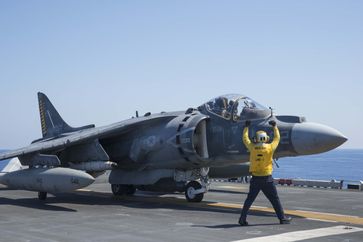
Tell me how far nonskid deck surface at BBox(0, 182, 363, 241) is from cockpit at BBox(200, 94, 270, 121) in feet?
9.05

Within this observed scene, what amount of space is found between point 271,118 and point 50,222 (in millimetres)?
6755

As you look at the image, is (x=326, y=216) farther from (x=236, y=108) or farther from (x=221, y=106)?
(x=221, y=106)

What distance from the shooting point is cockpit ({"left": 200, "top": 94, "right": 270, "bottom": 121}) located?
1417 centimetres

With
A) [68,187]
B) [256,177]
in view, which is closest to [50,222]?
[68,187]

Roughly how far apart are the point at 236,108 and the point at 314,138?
310cm

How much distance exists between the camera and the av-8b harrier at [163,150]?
14.0m

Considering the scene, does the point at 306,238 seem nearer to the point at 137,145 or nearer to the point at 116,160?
the point at 137,145

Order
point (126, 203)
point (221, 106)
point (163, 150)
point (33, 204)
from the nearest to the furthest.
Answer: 1. point (221, 106)
2. point (33, 204)
3. point (126, 203)
4. point (163, 150)

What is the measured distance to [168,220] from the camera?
11.2 meters

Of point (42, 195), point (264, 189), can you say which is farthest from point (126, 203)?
point (264, 189)

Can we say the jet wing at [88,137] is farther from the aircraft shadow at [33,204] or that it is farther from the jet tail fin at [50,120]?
the jet tail fin at [50,120]

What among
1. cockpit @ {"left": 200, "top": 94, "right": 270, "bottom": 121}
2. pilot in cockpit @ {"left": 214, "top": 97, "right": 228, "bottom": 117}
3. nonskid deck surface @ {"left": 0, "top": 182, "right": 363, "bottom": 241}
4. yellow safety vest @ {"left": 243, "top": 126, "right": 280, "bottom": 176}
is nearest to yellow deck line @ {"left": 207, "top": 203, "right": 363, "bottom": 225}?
nonskid deck surface @ {"left": 0, "top": 182, "right": 363, "bottom": 241}

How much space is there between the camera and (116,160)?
17.5m

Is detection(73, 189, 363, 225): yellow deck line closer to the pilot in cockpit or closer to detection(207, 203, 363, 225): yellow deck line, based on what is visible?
detection(207, 203, 363, 225): yellow deck line
